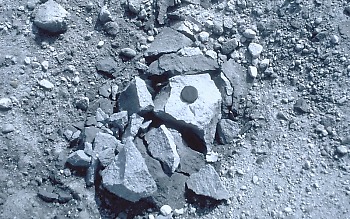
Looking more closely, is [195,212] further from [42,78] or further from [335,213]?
[42,78]

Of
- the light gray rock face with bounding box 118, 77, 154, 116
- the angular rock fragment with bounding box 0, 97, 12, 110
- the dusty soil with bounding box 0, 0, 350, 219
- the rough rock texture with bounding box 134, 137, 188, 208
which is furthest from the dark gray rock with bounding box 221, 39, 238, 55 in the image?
the angular rock fragment with bounding box 0, 97, 12, 110

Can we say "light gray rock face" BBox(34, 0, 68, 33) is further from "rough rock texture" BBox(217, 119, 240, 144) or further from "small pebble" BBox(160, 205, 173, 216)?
"small pebble" BBox(160, 205, 173, 216)

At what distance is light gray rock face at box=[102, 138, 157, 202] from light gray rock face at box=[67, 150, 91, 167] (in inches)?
4.9

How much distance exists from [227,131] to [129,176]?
590 millimetres

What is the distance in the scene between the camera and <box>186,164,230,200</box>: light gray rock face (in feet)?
8.11

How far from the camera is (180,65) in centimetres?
267

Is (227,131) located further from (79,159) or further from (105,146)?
(79,159)

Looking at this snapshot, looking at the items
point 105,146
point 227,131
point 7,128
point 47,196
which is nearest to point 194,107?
point 227,131

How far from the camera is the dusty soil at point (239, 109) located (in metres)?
2.48

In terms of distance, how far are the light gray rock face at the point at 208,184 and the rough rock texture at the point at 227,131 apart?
208mm

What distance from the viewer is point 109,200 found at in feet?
8.07

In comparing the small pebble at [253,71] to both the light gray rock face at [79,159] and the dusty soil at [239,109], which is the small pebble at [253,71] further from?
the light gray rock face at [79,159]

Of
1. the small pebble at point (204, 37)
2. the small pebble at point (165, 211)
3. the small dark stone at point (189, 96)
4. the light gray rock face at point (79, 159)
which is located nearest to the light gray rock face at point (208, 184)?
the small pebble at point (165, 211)

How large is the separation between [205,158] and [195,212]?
277 mm
